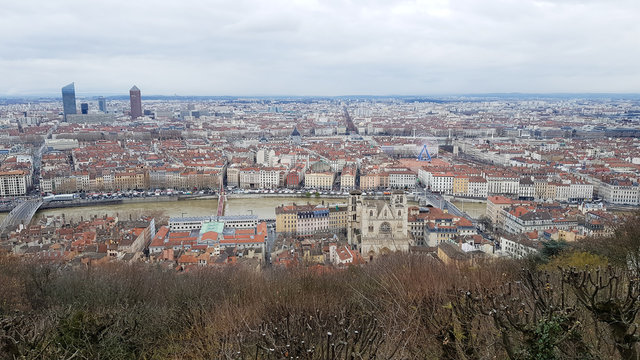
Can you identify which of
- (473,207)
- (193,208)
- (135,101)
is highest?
(135,101)

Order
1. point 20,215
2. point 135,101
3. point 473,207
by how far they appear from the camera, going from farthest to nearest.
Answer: point 135,101 → point 473,207 → point 20,215

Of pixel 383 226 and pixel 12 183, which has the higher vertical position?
pixel 383 226

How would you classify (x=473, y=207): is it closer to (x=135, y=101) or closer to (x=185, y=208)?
(x=185, y=208)

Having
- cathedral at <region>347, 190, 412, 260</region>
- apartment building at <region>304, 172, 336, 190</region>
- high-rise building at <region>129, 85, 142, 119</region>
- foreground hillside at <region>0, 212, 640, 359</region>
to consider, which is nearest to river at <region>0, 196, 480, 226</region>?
apartment building at <region>304, 172, 336, 190</region>

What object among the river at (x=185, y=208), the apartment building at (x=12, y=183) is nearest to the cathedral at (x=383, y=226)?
the river at (x=185, y=208)

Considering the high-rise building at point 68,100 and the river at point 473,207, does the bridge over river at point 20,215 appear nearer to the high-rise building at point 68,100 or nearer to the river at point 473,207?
the river at point 473,207

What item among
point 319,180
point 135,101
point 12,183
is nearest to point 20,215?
point 12,183
